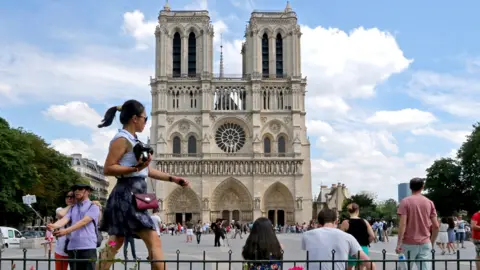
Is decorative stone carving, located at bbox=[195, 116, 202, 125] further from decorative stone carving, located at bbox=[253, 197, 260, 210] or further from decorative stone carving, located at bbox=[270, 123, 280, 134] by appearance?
decorative stone carving, located at bbox=[253, 197, 260, 210]

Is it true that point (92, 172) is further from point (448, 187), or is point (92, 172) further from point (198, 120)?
point (448, 187)

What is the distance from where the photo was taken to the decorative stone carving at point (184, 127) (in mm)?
65125

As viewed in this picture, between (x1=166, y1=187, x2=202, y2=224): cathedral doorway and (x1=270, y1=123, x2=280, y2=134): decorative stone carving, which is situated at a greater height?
(x1=270, y1=123, x2=280, y2=134): decorative stone carving

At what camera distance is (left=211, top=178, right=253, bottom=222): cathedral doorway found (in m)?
63.8

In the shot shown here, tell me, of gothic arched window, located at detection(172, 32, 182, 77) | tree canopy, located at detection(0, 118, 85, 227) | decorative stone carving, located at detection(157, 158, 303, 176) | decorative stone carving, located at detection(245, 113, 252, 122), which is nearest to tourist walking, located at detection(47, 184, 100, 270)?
tree canopy, located at detection(0, 118, 85, 227)

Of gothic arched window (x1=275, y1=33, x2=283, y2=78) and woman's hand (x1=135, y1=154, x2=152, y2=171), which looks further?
gothic arched window (x1=275, y1=33, x2=283, y2=78)

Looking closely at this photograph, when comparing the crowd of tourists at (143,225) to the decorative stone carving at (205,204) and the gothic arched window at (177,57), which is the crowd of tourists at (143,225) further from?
the gothic arched window at (177,57)

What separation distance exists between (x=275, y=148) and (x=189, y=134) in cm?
854

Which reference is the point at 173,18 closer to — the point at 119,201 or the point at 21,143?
the point at 21,143

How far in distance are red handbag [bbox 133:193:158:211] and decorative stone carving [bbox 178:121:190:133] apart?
58981 millimetres

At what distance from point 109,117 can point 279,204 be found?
193 feet

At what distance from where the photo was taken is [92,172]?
349ft

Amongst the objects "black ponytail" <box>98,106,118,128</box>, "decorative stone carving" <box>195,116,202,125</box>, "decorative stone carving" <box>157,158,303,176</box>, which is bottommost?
"black ponytail" <box>98,106,118,128</box>

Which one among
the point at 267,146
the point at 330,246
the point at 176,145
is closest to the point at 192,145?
the point at 176,145
